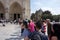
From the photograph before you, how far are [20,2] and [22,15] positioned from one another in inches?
147

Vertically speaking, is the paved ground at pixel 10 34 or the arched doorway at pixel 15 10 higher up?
the arched doorway at pixel 15 10

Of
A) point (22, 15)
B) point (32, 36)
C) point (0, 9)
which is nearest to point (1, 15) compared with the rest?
point (0, 9)

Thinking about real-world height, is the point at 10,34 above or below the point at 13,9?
below

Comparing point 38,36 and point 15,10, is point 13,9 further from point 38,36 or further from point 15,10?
point 38,36

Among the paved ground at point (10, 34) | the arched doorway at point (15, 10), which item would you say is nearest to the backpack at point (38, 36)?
the paved ground at point (10, 34)

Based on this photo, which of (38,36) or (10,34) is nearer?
(38,36)

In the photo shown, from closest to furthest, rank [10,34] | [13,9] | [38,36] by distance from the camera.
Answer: [38,36] < [10,34] < [13,9]

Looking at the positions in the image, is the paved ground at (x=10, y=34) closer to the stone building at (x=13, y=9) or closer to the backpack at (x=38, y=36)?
the backpack at (x=38, y=36)

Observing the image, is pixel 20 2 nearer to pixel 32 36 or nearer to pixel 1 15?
pixel 1 15

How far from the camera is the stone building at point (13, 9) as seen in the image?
5762 cm

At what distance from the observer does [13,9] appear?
2320 inches

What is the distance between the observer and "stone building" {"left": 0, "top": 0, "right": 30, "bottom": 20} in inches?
2269

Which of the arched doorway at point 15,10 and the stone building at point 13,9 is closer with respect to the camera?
the stone building at point 13,9

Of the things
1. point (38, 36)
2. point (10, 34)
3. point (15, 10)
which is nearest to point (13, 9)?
point (15, 10)
